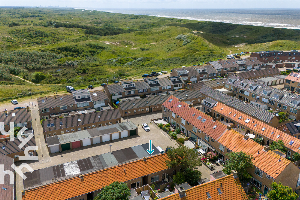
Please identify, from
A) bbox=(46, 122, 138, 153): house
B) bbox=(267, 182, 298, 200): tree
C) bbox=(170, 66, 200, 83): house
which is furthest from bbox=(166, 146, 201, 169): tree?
bbox=(170, 66, 200, 83): house

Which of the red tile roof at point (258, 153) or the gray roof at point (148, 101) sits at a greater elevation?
the red tile roof at point (258, 153)

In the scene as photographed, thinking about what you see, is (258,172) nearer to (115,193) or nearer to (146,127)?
(115,193)

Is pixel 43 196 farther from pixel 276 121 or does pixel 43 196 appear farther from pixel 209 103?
pixel 276 121

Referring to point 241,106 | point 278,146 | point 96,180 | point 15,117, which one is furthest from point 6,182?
point 241,106

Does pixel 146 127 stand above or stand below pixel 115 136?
above

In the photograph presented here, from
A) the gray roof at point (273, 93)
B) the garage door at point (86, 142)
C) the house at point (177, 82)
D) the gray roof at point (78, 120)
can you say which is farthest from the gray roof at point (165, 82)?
the garage door at point (86, 142)

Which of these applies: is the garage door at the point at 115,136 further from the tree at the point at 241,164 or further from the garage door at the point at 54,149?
the tree at the point at 241,164
